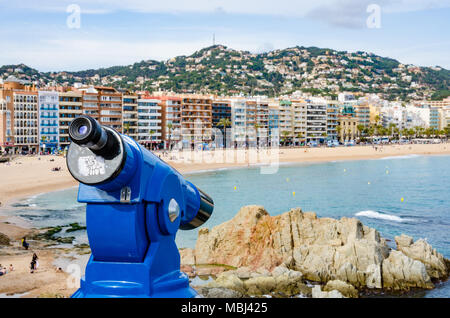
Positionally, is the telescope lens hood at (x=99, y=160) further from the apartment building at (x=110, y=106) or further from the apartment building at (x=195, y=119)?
the apartment building at (x=195, y=119)

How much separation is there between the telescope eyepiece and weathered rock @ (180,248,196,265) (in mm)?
15023

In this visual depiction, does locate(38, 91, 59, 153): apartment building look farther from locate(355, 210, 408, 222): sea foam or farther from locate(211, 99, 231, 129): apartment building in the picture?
locate(355, 210, 408, 222): sea foam

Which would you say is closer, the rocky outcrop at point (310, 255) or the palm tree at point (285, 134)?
the rocky outcrop at point (310, 255)

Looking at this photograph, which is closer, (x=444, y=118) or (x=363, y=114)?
(x=363, y=114)

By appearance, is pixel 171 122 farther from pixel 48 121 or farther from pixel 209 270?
pixel 209 270

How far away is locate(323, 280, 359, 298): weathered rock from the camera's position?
538 inches

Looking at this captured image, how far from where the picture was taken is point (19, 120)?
7088 centimetres

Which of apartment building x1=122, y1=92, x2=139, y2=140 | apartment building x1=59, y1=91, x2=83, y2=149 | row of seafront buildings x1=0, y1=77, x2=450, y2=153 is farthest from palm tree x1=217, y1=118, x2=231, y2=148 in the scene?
apartment building x1=59, y1=91, x2=83, y2=149

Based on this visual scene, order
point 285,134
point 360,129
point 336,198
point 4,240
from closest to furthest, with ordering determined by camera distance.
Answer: point 4,240 < point 336,198 < point 285,134 < point 360,129

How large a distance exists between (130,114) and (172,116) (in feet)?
32.3

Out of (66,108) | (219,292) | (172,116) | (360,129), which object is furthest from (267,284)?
(360,129)

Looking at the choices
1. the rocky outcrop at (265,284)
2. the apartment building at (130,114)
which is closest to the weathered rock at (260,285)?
the rocky outcrop at (265,284)

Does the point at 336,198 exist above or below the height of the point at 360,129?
below

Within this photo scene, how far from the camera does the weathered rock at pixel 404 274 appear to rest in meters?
14.6
